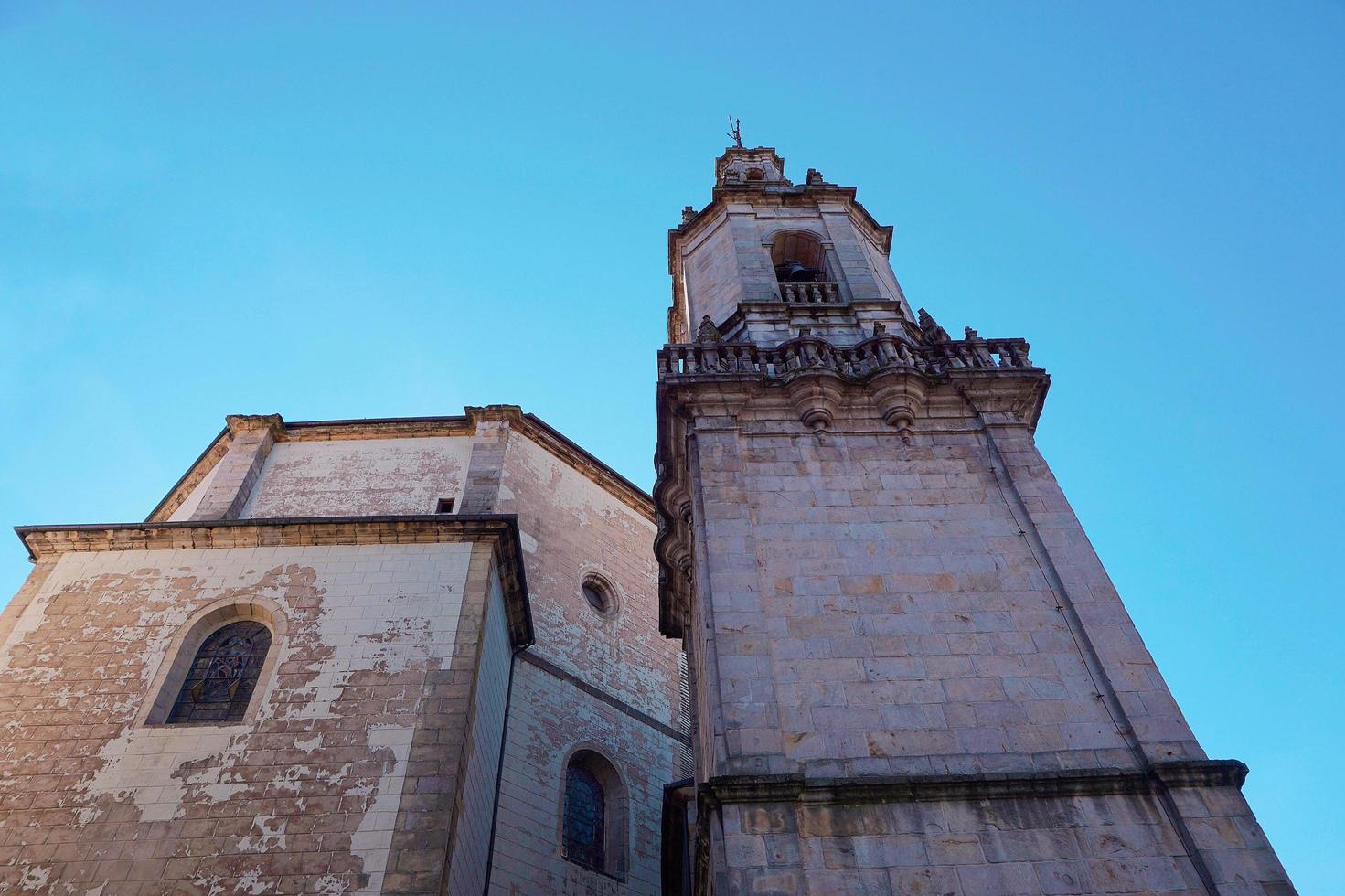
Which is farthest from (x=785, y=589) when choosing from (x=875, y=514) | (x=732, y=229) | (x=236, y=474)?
(x=236, y=474)

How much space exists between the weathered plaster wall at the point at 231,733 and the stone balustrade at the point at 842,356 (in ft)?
14.3

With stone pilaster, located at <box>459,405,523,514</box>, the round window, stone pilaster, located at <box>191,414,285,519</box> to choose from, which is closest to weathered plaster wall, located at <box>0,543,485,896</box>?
stone pilaster, located at <box>191,414,285,519</box>

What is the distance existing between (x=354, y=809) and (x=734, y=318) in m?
8.80

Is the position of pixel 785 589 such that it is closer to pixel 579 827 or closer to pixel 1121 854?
pixel 1121 854

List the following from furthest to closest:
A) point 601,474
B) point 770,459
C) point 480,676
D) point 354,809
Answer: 1. point 601,474
2. point 480,676
3. point 770,459
4. point 354,809

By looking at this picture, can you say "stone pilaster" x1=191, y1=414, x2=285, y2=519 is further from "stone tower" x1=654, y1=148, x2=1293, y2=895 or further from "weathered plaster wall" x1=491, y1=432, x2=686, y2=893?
"stone tower" x1=654, y1=148, x2=1293, y2=895

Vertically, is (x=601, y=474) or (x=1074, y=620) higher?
(x=601, y=474)

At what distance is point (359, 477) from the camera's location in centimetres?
1750

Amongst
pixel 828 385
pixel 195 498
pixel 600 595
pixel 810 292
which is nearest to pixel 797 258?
pixel 810 292

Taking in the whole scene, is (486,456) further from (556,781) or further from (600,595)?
(556,781)

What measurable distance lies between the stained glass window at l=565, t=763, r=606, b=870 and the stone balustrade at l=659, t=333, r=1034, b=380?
7.12m

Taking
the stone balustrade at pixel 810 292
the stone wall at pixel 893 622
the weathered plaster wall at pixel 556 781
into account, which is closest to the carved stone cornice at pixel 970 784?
the stone wall at pixel 893 622

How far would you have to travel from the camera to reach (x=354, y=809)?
33.4 feet

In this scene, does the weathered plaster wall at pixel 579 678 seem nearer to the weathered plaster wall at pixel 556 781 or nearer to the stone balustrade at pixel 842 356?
the weathered plaster wall at pixel 556 781
